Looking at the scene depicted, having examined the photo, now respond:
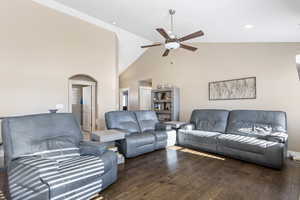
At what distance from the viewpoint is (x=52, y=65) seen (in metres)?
4.25

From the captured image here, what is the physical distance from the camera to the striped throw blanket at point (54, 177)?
162 centimetres

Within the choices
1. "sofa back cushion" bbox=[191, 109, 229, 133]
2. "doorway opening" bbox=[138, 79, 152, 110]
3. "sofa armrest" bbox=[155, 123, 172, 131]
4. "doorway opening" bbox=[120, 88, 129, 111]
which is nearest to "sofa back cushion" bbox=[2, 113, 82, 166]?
"sofa armrest" bbox=[155, 123, 172, 131]

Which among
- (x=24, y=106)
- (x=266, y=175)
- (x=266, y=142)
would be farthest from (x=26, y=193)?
(x=266, y=142)

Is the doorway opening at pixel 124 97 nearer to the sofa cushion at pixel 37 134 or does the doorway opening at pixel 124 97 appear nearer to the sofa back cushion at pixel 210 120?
the sofa back cushion at pixel 210 120

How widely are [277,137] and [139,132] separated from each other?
2.87 meters

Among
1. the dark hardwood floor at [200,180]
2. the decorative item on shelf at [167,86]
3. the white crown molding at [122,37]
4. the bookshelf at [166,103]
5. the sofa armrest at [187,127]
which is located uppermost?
the white crown molding at [122,37]

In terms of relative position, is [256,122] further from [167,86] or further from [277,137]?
[167,86]

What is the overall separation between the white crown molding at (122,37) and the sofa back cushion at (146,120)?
2789mm

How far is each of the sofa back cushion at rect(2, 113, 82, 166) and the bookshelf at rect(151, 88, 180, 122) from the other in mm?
3476

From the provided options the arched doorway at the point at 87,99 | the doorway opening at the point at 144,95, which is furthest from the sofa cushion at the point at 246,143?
the doorway opening at the point at 144,95

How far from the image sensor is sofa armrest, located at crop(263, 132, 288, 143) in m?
3.02

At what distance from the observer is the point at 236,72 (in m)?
4.45

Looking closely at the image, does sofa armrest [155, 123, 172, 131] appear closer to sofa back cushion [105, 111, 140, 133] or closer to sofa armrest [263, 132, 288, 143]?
sofa back cushion [105, 111, 140, 133]

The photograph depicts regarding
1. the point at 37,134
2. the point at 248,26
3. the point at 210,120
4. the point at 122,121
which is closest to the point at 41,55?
the point at 122,121
